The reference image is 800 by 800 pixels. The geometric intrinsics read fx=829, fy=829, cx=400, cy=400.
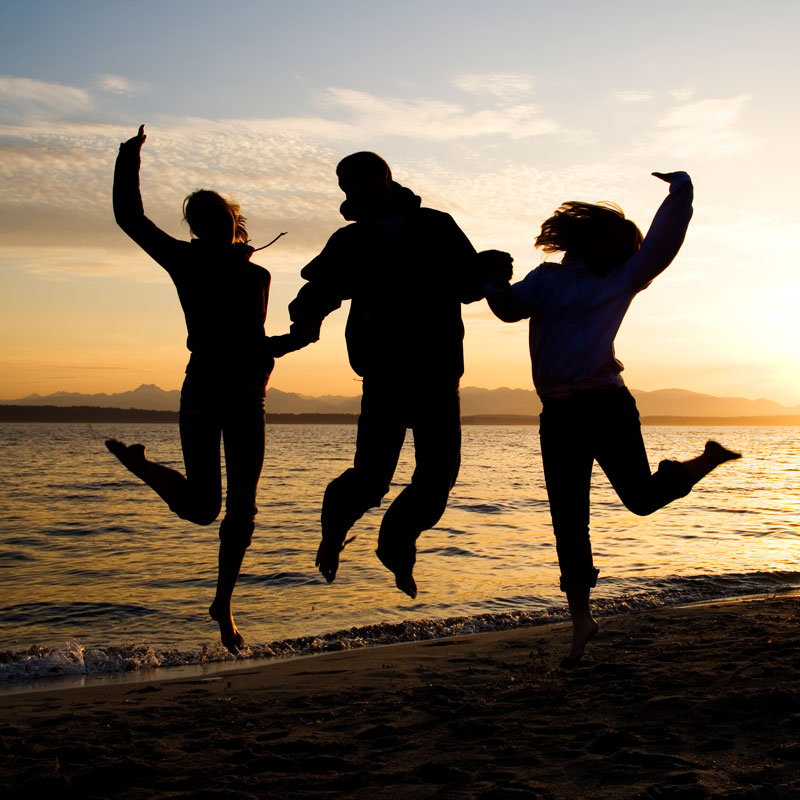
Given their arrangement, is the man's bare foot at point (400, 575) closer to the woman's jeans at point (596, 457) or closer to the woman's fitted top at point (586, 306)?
the woman's jeans at point (596, 457)

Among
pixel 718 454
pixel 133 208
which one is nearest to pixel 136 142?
pixel 133 208

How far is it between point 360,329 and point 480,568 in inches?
402

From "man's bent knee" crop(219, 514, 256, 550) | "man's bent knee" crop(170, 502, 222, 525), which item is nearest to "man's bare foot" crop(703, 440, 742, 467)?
"man's bent knee" crop(219, 514, 256, 550)

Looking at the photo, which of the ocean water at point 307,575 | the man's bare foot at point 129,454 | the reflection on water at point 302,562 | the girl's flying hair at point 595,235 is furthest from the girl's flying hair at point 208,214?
the reflection on water at point 302,562

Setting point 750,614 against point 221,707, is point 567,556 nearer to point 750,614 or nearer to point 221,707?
point 221,707

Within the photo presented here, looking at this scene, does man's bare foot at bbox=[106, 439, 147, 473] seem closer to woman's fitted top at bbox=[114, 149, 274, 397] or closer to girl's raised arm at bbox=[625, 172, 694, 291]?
woman's fitted top at bbox=[114, 149, 274, 397]

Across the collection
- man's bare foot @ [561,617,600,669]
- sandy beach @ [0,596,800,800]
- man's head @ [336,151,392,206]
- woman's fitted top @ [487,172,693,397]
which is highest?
man's head @ [336,151,392,206]

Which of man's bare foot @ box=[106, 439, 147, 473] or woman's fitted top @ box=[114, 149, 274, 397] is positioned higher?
woman's fitted top @ box=[114, 149, 274, 397]

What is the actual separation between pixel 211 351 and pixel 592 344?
2027mm

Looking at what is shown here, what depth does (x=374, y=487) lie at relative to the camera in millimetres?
4098

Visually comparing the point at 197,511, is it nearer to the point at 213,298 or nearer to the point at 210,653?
the point at 213,298

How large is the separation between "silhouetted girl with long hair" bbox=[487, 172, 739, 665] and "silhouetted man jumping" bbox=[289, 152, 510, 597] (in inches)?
A: 14.3

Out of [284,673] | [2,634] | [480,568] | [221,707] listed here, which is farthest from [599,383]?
[480,568]

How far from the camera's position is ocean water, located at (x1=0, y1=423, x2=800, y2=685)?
9.42 m
